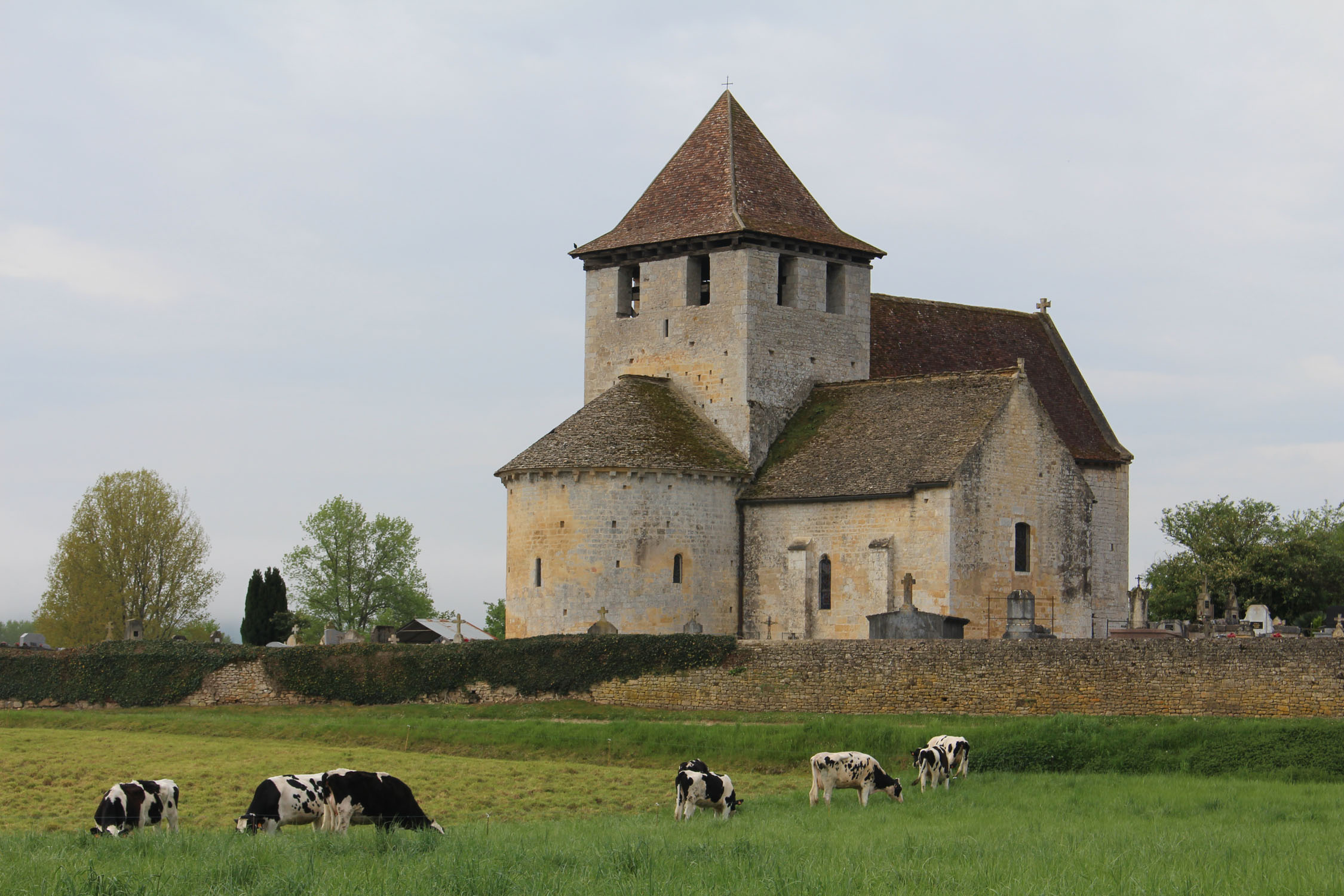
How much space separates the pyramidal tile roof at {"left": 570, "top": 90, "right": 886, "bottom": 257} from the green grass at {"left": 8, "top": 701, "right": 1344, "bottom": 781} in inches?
679

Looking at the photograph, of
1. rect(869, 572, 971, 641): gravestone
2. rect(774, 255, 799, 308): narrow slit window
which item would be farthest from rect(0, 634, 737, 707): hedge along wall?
rect(774, 255, 799, 308): narrow slit window

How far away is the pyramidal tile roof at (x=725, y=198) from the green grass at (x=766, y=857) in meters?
29.6

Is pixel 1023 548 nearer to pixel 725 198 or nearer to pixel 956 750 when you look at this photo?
pixel 725 198

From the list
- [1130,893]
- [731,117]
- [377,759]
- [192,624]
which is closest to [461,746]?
[377,759]

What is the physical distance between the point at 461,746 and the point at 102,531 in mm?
41490

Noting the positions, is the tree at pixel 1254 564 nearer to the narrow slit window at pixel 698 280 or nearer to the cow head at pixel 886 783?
the narrow slit window at pixel 698 280

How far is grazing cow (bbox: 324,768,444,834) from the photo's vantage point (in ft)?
58.7

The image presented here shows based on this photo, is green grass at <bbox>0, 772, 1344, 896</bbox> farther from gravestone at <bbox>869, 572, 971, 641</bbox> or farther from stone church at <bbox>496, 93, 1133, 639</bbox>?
stone church at <bbox>496, 93, 1133, 639</bbox>

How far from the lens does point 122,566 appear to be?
68.9 m

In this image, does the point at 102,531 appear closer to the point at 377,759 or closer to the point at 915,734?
the point at 377,759

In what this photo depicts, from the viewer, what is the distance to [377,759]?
30.1m

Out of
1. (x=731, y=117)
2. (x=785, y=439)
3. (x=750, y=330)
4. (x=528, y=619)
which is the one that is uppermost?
(x=731, y=117)

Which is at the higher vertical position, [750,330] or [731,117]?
[731,117]

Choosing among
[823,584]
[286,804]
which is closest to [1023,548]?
[823,584]
